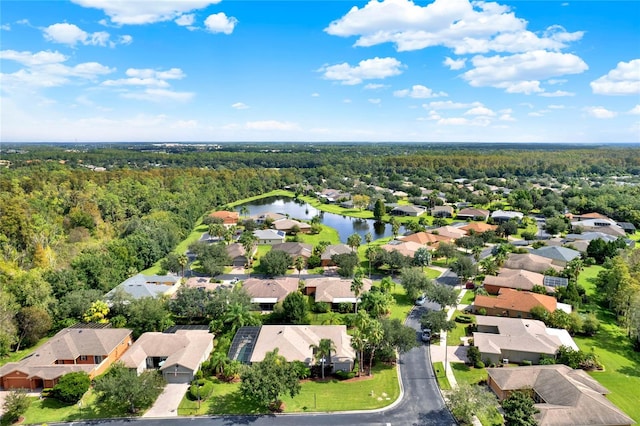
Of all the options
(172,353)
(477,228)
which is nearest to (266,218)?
(477,228)

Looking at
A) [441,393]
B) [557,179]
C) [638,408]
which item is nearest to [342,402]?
[441,393]

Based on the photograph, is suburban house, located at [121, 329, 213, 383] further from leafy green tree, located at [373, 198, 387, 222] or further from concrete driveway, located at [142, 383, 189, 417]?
leafy green tree, located at [373, 198, 387, 222]

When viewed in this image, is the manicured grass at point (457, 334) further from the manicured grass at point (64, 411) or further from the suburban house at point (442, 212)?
the suburban house at point (442, 212)

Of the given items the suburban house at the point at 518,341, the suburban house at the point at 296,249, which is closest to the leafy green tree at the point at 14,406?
the suburban house at the point at 518,341

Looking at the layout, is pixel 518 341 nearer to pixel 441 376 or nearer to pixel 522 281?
pixel 441 376

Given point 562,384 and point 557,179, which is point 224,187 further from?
point 557,179

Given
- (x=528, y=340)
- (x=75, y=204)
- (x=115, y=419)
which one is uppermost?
(x=75, y=204)

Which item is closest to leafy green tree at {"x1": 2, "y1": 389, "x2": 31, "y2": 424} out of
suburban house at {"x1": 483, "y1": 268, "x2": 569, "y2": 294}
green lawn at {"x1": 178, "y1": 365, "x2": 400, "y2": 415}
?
green lawn at {"x1": 178, "y1": 365, "x2": 400, "y2": 415}
